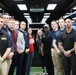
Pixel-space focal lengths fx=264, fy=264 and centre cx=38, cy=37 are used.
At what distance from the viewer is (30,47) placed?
307 inches

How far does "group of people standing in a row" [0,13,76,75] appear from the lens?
4.83m

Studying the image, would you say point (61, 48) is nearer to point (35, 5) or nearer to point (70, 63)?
point (70, 63)

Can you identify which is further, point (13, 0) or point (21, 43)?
point (13, 0)

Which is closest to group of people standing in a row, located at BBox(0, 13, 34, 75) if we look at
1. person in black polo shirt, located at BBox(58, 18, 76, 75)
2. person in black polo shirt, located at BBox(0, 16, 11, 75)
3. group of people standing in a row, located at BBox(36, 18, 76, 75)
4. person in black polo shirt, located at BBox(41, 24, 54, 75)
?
person in black polo shirt, located at BBox(0, 16, 11, 75)

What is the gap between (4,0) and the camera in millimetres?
16688

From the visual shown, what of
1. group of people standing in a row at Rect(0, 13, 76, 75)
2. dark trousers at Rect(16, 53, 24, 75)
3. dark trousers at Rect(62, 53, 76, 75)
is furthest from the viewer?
dark trousers at Rect(16, 53, 24, 75)

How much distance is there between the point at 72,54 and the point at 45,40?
6.17ft

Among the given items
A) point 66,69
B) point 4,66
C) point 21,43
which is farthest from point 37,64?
point 4,66

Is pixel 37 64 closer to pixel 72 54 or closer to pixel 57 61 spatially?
pixel 57 61

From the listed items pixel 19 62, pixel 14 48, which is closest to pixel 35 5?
pixel 19 62

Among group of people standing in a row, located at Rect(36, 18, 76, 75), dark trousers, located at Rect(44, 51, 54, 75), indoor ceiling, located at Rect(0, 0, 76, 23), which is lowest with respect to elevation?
dark trousers, located at Rect(44, 51, 54, 75)

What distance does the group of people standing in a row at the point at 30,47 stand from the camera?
4832 millimetres

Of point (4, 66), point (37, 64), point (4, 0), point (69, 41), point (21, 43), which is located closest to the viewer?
point (4, 66)

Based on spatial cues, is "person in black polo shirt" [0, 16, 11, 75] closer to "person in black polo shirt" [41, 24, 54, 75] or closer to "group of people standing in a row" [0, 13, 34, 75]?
"group of people standing in a row" [0, 13, 34, 75]
